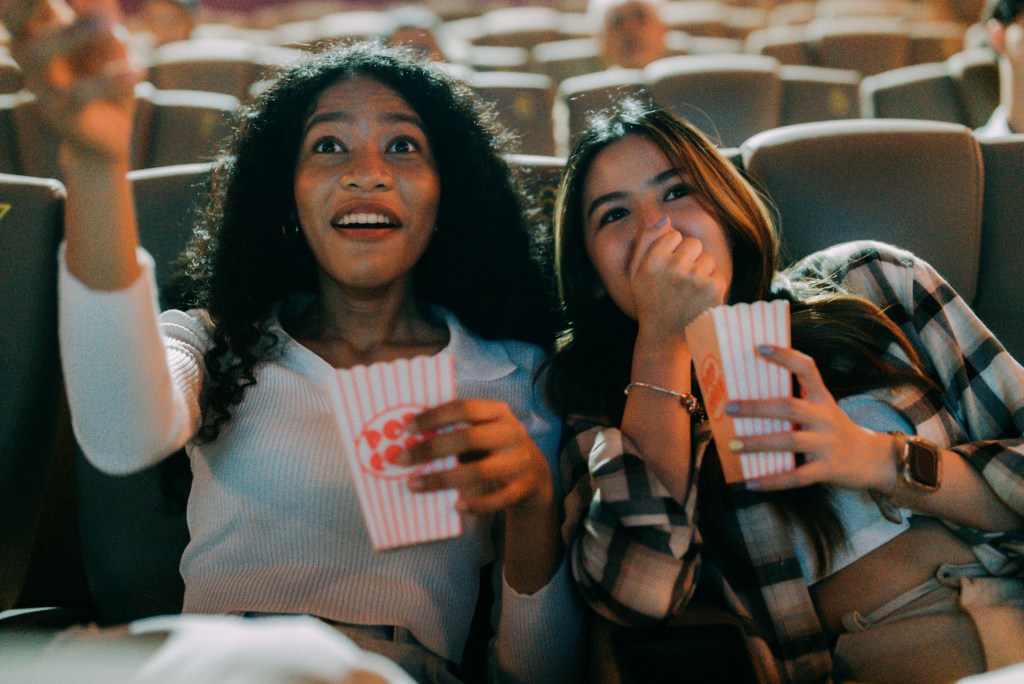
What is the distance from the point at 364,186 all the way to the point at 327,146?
0.16 meters

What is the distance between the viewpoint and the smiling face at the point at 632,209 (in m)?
1.39

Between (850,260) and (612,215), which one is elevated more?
(612,215)

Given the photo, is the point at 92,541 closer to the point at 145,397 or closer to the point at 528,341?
the point at 145,397

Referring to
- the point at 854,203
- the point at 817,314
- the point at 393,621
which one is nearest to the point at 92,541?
the point at 393,621

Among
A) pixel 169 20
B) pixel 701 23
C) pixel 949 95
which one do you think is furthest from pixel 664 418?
pixel 701 23

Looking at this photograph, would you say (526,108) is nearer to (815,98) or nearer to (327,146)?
(815,98)

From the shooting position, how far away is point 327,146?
144 cm

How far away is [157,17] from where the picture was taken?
18.4 feet

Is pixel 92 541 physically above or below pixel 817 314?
below

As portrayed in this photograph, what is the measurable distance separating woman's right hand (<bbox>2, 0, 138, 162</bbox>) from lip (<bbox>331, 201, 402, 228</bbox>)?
1.56 ft

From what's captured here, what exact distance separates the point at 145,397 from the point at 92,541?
578 millimetres

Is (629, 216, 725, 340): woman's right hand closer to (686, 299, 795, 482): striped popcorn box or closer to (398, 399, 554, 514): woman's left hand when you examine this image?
(686, 299, 795, 482): striped popcorn box

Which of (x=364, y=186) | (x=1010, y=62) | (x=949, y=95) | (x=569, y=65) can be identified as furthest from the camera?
(x=569, y=65)

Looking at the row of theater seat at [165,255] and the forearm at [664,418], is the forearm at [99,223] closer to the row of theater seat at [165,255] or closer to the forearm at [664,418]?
the row of theater seat at [165,255]
